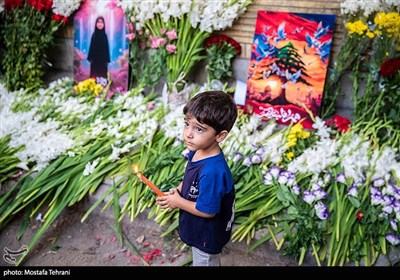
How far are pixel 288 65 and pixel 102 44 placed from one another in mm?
1419

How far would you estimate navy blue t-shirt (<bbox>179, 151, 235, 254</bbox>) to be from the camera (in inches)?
48.5

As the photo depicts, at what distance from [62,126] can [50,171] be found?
18.3 inches

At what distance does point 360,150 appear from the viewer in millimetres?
2277

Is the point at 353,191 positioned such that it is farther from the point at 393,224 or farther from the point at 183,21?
the point at 183,21

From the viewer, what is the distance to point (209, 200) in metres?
1.23

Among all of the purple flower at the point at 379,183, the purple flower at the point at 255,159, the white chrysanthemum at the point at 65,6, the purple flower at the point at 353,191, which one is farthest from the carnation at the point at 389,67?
the white chrysanthemum at the point at 65,6

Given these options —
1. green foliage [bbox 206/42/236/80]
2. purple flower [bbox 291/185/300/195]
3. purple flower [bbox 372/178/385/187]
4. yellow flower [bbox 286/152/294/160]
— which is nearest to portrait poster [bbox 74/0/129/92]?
green foliage [bbox 206/42/236/80]

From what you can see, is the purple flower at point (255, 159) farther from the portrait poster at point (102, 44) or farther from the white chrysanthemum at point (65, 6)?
the white chrysanthemum at point (65, 6)

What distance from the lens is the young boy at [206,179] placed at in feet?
3.97

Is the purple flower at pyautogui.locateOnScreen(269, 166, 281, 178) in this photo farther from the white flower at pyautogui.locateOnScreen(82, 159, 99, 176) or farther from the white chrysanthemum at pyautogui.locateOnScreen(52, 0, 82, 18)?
the white chrysanthemum at pyautogui.locateOnScreen(52, 0, 82, 18)

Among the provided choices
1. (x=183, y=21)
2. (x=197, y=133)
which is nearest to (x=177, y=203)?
(x=197, y=133)

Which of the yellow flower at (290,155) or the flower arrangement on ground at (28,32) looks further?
the flower arrangement on ground at (28,32)

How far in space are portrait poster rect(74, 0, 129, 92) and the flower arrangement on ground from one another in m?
0.14
